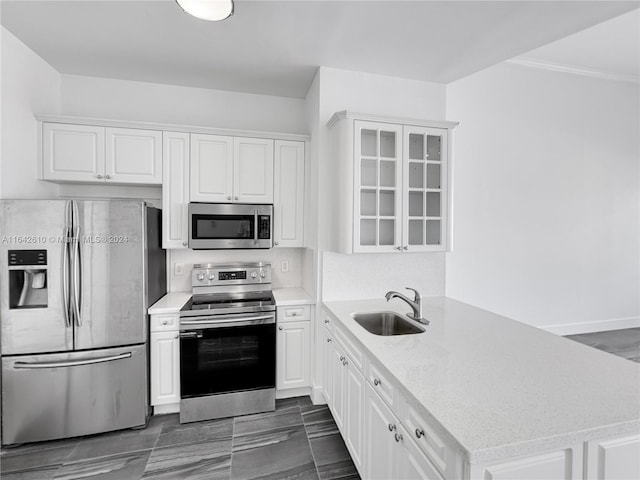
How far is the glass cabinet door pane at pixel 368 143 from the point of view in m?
2.39

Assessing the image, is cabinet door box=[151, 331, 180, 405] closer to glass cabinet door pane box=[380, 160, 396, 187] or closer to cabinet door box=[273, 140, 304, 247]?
cabinet door box=[273, 140, 304, 247]

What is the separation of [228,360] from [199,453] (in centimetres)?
61

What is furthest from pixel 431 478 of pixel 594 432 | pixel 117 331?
pixel 117 331

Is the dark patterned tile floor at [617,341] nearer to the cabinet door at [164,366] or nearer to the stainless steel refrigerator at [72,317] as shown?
the cabinet door at [164,366]

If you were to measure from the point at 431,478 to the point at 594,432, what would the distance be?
Result: 52 centimetres

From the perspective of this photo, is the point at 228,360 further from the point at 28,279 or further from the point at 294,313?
the point at 28,279

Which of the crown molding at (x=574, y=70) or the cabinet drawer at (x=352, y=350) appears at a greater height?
the crown molding at (x=574, y=70)

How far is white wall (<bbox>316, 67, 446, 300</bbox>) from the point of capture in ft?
8.52

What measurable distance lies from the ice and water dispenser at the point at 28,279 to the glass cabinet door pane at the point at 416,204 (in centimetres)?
263

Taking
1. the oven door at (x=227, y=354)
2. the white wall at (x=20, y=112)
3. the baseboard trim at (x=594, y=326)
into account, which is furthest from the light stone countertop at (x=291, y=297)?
the baseboard trim at (x=594, y=326)

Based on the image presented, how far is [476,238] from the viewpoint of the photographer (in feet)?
11.9

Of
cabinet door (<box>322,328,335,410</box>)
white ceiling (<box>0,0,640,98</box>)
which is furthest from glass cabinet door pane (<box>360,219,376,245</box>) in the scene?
white ceiling (<box>0,0,640,98</box>)

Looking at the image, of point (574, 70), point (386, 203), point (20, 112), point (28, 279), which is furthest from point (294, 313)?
point (574, 70)

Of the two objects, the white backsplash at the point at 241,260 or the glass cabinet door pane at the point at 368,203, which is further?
the white backsplash at the point at 241,260
